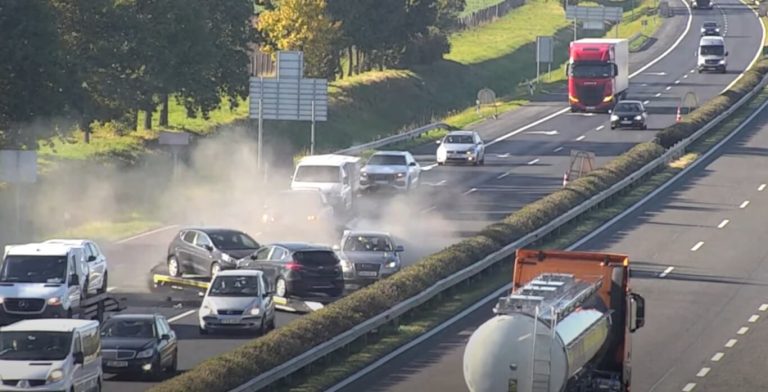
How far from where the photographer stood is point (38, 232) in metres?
58.4

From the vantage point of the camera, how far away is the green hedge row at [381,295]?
3112 cm

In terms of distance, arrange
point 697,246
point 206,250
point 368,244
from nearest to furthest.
A: point 206,250
point 368,244
point 697,246

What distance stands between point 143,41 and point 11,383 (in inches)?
1746

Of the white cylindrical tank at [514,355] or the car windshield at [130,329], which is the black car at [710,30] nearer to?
the car windshield at [130,329]

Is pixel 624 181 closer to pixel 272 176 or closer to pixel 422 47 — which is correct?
pixel 272 176

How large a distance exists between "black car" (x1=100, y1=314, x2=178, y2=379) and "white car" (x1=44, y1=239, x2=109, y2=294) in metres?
6.53

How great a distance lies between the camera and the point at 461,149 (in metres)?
78.3

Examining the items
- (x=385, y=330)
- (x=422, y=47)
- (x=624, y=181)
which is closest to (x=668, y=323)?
(x=385, y=330)

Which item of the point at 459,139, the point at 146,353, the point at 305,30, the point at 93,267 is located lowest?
the point at 146,353

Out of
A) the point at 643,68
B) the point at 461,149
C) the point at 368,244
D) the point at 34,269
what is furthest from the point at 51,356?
the point at 643,68

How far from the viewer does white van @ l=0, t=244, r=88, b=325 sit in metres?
39.6

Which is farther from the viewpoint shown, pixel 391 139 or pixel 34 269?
pixel 391 139

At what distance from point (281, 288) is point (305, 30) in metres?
60.5

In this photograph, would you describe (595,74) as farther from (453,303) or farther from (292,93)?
(453,303)
